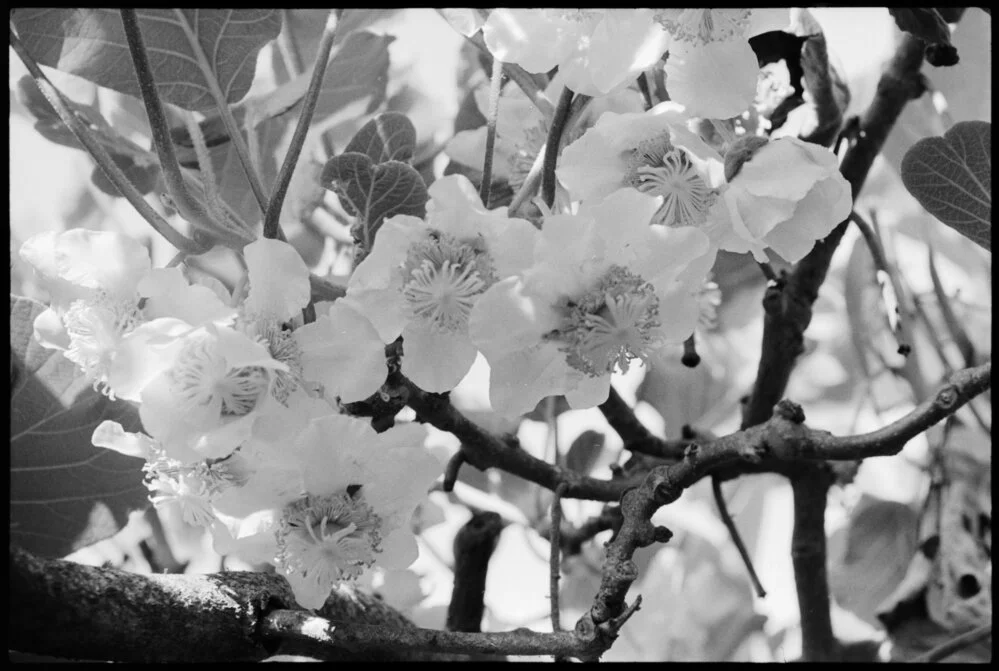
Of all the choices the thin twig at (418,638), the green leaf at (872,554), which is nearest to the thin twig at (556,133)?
the thin twig at (418,638)

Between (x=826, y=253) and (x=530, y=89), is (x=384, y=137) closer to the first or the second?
(x=530, y=89)

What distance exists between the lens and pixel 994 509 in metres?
0.55

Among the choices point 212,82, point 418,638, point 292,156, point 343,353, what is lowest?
point 418,638

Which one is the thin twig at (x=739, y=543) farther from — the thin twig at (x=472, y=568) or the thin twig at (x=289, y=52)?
the thin twig at (x=289, y=52)

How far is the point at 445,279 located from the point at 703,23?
0.57 feet

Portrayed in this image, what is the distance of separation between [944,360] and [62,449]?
0.76m

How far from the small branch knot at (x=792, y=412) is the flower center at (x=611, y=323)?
123 mm

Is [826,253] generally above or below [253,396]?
above

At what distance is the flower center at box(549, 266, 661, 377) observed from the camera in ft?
1.34

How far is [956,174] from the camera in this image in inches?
20.5

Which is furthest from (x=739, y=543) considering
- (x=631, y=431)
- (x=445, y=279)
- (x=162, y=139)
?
(x=162, y=139)

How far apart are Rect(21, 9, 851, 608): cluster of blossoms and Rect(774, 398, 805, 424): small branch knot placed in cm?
9

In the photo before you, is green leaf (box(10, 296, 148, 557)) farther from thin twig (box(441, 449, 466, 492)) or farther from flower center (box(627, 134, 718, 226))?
flower center (box(627, 134, 718, 226))

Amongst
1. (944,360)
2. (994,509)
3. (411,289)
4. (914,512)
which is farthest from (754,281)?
(411,289)
